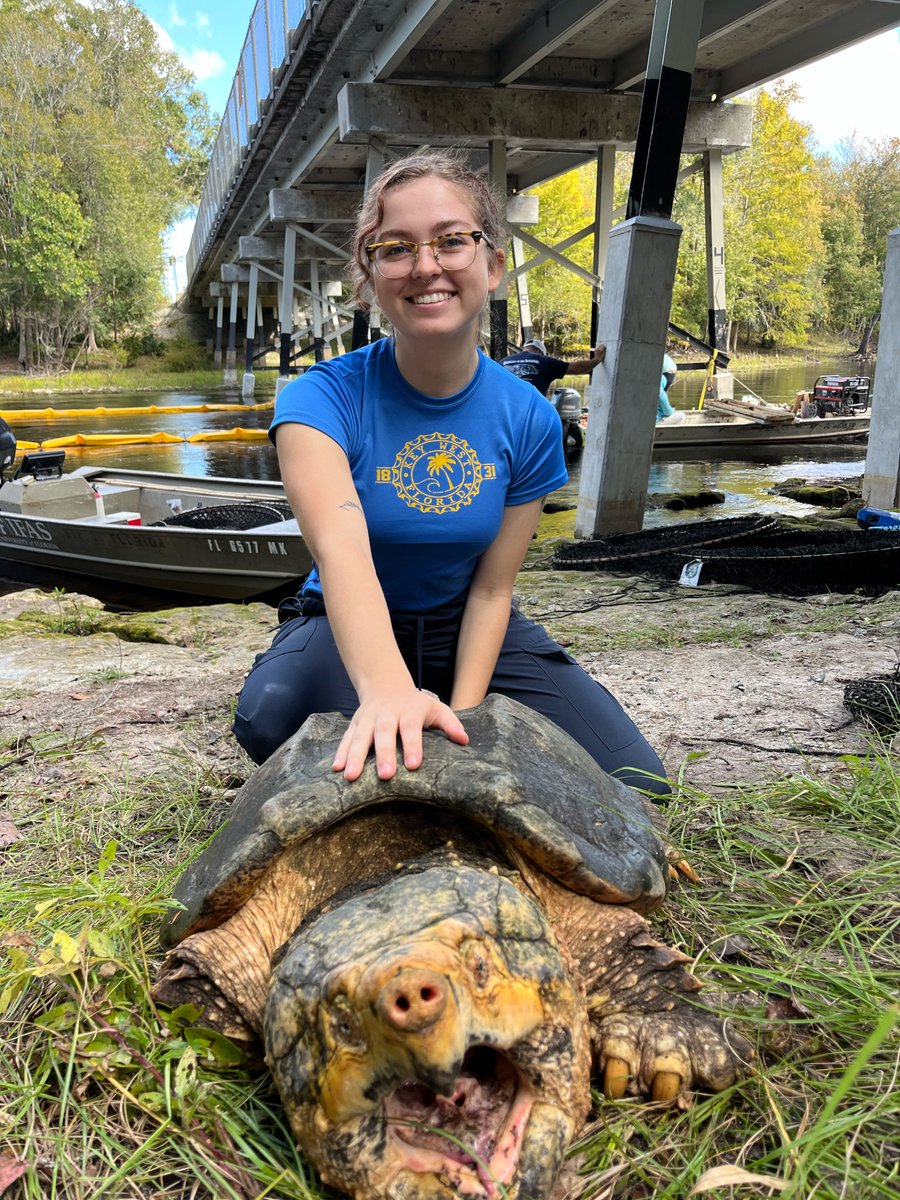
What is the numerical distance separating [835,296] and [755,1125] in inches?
2560

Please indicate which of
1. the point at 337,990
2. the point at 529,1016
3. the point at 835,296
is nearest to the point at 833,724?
the point at 529,1016

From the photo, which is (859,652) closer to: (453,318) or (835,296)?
(453,318)

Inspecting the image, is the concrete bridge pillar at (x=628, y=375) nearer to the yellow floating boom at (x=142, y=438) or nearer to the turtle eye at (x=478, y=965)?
the turtle eye at (x=478, y=965)

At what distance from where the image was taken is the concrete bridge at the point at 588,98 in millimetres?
6363

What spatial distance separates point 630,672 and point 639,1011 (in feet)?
7.61

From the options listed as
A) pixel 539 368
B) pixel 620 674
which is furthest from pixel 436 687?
pixel 539 368

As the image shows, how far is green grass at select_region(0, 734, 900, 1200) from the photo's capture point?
123cm

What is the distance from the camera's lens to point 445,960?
1.07 m

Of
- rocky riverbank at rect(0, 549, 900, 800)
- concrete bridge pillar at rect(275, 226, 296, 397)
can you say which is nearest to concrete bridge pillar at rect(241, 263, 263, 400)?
concrete bridge pillar at rect(275, 226, 296, 397)

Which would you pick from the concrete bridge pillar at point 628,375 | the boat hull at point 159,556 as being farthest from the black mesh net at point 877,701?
the boat hull at point 159,556

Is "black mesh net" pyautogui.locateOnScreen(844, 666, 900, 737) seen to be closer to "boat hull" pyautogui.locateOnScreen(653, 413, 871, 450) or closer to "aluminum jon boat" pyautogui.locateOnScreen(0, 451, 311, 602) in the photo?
"aluminum jon boat" pyautogui.locateOnScreen(0, 451, 311, 602)

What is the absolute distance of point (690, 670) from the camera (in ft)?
12.0

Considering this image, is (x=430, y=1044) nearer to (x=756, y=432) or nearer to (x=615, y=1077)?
(x=615, y=1077)

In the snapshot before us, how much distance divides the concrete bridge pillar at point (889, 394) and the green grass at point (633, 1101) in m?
5.55
